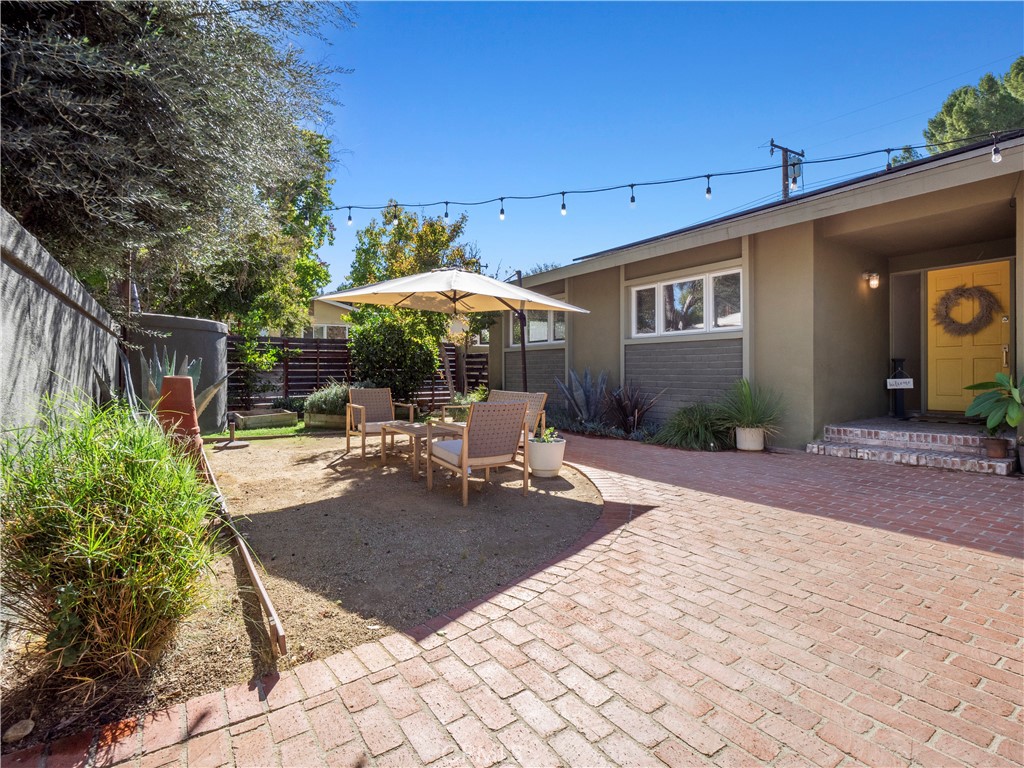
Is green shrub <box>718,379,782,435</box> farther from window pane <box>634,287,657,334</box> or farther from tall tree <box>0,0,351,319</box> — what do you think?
tall tree <box>0,0,351,319</box>

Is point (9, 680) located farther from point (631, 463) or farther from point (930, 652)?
point (631, 463)

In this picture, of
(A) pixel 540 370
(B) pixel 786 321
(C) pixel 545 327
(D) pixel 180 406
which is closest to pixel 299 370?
(A) pixel 540 370

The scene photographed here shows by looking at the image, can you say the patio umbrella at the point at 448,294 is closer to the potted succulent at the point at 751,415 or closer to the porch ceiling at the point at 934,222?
the potted succulent at the point at 751,415

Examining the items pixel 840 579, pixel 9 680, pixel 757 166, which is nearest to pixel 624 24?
pixel 757 166

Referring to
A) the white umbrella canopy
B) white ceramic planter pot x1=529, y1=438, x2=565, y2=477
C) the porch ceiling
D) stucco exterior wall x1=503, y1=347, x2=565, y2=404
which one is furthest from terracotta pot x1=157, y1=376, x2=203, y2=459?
the porch ceiling

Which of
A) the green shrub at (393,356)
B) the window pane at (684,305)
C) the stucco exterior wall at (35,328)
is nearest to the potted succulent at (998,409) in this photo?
the window pane at (684,305)

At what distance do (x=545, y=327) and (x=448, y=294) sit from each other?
16.4 ft

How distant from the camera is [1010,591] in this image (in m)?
2.91

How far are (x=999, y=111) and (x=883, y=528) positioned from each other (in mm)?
20088

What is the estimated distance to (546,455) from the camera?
226 inches

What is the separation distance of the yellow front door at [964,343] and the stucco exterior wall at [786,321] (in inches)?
130

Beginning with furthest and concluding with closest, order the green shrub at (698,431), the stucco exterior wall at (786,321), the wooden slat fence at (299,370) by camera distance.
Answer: the wooden slat fence at (299,370) → the green shrub at (698,431) → the stucco exterior wall at (786,321)

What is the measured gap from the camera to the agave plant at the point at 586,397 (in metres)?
9.88

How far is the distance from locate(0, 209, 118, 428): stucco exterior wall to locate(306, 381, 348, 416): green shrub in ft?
19.1
